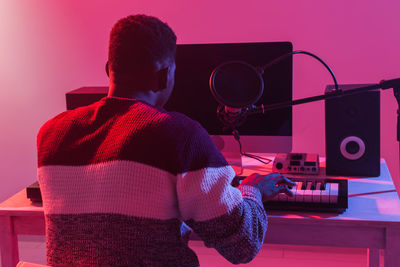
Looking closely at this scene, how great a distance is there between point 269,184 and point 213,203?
395 millimetres

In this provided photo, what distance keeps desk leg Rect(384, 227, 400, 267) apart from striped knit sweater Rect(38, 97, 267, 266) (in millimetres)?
531

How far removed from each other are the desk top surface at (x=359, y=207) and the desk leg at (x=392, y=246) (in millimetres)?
32

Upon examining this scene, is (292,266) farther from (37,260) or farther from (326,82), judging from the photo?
(37,260)

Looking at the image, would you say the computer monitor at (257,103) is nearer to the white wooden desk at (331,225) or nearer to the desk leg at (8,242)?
the white wooden desk at (331,225)

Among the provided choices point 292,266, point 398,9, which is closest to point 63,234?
point 292,266

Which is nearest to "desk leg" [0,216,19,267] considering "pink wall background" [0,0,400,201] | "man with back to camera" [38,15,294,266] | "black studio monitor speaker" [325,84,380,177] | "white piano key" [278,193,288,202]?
"man with back to camera" [38,15,294,266]

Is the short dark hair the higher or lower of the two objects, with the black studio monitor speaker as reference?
higher

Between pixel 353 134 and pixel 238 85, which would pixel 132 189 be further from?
pixel 353 134

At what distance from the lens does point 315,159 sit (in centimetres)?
214

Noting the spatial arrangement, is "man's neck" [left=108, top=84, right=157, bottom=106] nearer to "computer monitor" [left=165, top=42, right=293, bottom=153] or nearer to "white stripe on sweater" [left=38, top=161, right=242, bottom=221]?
"white stripe on sweater" [left=38, top=161, right=242, bottom=221]

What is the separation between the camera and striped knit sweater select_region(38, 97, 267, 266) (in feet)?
3.97

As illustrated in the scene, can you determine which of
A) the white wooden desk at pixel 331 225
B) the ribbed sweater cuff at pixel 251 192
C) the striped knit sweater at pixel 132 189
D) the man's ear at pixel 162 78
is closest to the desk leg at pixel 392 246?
the white wooden desk at pixel 331 225

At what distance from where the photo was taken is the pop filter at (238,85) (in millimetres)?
1814

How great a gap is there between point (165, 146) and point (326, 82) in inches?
79.1
